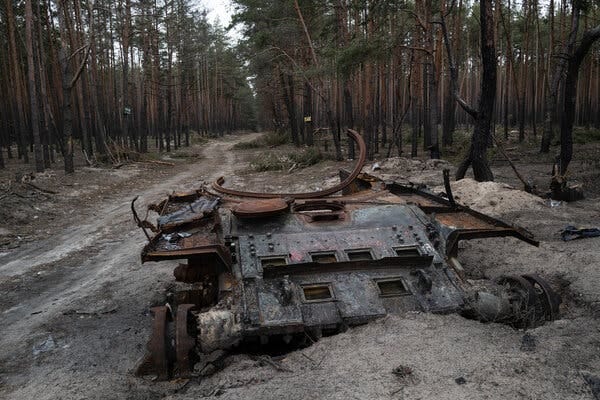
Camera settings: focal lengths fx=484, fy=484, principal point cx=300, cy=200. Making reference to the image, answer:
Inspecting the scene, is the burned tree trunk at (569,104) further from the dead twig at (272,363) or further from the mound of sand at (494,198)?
the dead twig at (272,363)

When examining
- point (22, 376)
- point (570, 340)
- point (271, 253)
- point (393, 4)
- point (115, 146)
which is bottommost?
point (22, 376)

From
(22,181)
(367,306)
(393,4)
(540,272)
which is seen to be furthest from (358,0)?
(367,306)

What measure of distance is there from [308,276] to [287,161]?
54.3ft

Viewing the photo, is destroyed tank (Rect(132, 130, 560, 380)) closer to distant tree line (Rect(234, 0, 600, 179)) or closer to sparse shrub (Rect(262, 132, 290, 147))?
distant tree line (Rect(234, 0, 600, 179))

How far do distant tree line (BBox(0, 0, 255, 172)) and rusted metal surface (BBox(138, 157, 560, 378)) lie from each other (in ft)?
44.9

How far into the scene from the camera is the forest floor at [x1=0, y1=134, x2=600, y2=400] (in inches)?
118

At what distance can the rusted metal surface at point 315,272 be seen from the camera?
364cm

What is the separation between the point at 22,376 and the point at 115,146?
19752 millimetres

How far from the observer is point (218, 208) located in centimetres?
526

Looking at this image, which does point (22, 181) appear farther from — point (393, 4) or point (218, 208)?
point (393, 4)

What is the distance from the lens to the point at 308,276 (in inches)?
163

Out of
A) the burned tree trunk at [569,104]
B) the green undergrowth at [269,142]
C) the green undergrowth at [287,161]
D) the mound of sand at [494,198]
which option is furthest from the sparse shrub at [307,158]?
the green undergrowth at [269,142]

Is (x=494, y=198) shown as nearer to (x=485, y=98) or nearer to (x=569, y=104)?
(x=485, y=98)

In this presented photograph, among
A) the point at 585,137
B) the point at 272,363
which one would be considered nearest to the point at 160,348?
the point at 272,363
